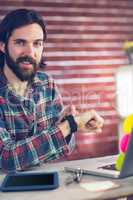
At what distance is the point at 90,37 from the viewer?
3.74 meters

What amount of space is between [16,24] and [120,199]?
138cm

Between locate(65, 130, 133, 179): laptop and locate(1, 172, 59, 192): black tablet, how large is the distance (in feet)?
0.47

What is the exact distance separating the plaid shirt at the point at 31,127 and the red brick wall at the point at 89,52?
1399mm

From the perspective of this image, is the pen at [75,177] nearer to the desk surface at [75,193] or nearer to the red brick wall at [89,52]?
the desk surface at [75,193]

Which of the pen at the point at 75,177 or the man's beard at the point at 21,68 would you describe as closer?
the pen at the point at 75,177

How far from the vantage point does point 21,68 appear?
2.25 meters

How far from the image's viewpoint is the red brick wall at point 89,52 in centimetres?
362

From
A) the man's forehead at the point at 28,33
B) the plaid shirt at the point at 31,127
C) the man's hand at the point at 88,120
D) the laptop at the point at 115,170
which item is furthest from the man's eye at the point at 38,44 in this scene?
the laptop at the point at 115,170

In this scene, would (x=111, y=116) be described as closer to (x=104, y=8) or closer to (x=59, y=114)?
(x=104, y=8)

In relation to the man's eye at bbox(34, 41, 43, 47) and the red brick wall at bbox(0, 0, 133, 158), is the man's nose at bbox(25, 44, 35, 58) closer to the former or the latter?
the man's eye at bbox(34, 41, 43, 47)

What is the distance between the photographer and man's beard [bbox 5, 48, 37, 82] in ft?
7.25

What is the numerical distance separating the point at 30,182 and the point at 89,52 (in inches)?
105

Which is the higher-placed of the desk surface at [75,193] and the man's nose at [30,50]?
the man's nose at [30,50]

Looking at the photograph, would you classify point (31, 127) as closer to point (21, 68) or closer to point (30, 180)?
point (21, 68)
